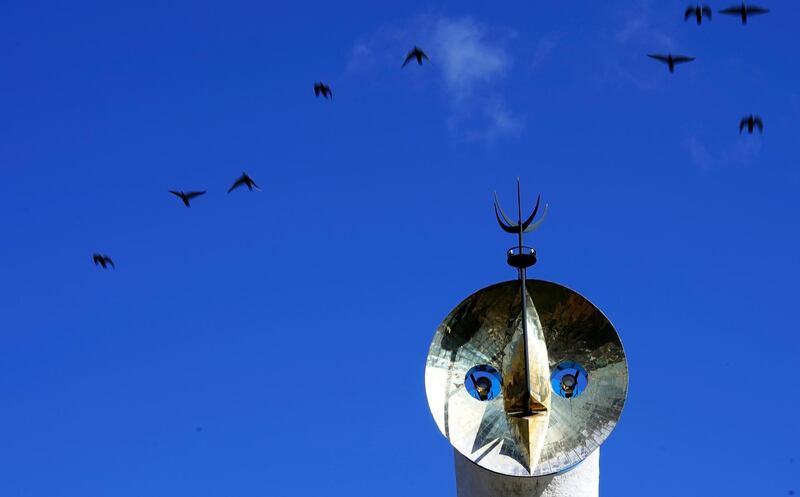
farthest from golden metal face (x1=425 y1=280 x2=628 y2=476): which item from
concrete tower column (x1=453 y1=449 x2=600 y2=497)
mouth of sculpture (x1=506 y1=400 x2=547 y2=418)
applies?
concrete tower column (x1=453 y1=449 x2=600 y2=497)

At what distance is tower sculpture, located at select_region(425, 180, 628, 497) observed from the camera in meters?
30.2

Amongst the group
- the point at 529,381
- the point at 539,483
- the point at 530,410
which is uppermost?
the point at 529,381

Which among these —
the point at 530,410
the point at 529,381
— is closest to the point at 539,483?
the point at 530,410

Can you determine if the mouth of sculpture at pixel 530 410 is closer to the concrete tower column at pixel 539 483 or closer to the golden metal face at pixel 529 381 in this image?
the golden metal face at pixel 529 381

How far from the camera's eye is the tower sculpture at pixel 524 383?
99.0 ft

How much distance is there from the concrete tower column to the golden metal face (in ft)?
0.88

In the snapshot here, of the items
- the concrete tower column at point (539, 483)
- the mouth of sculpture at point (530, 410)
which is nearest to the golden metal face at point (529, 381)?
the mouth of sculpture at point (530, 410)

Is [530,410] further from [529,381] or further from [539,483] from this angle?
[539,483]

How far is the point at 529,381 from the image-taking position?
98.8 ft

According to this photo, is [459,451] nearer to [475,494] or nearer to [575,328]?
[475,494]

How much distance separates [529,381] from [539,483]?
1.70 meters

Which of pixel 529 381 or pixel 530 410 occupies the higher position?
pixel 529 381

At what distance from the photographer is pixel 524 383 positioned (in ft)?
99.3

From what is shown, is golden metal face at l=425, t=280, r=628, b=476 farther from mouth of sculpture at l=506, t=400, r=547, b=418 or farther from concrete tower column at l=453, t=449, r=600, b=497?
concrete tower column at l=453, t=449, r=600, b=497
